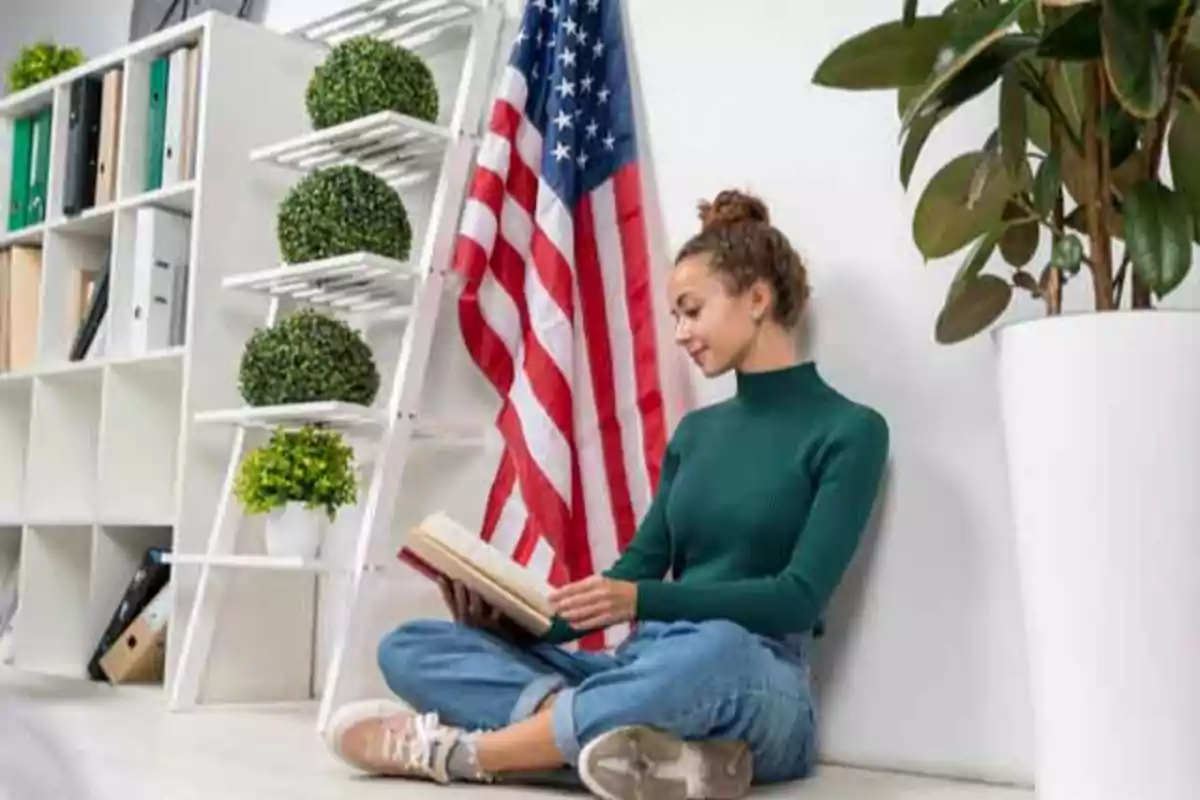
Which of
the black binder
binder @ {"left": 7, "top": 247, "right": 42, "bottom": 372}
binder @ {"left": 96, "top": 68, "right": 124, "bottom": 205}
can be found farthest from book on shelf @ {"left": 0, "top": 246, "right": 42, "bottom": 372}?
the black binder

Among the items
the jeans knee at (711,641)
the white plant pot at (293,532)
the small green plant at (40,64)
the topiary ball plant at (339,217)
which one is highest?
the small green plant at (40,64)

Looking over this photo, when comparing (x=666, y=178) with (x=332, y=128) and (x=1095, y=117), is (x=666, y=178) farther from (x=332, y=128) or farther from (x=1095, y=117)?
(x=1095, y=117)

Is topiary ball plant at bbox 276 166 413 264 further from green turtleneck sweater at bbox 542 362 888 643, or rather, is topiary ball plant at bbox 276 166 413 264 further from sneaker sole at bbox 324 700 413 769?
sneaker sole at bbox 324 700 413 769

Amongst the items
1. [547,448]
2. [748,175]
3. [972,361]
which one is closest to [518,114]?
[748,175]

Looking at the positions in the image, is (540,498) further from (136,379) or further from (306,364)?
(136,379)

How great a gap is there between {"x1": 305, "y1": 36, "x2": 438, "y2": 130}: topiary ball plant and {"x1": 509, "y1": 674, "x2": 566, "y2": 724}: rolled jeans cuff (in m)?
1.10

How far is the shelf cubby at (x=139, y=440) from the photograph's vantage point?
2844 mm

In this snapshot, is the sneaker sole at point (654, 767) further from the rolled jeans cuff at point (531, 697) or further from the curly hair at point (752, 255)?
the curly hair at point (752, 255)

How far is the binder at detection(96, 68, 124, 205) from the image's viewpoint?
300 cm

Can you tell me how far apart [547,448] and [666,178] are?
483mm

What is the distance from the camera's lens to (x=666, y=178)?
7.71 ft

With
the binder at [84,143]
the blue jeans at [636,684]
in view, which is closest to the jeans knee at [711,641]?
the blue jeans at [636,684]

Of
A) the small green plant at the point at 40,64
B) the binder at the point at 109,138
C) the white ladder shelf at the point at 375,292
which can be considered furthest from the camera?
the small green plant at the point at 40,64

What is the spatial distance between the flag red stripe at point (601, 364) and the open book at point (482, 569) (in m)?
0.51
